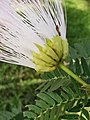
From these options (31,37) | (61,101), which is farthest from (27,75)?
(31,37)

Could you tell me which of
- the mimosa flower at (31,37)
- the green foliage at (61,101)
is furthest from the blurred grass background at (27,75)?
the mimosa flower at (31,37)

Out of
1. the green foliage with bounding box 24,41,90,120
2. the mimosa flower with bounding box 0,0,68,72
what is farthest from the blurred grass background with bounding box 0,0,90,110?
the mimosa flower with bounding box 0,0,68,72

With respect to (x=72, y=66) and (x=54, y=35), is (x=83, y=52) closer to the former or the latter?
(x=72, y=66)

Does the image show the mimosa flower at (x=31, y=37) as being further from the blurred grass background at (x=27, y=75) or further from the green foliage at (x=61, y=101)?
the blurred grass background at (x=27, y=75)

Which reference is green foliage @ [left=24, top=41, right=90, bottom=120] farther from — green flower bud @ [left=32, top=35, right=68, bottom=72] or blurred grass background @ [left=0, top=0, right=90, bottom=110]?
blurred grass background @ [left=0, top=0, right=90, bottom=110]

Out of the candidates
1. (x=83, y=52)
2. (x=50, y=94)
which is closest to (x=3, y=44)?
(x=50, y=94)

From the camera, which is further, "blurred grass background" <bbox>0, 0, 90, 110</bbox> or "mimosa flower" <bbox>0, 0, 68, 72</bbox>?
"blurred grass background" <bbox>0, 0, 90, 110</bbox>

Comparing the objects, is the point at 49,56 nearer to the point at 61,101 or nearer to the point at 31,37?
the point at 31,37
